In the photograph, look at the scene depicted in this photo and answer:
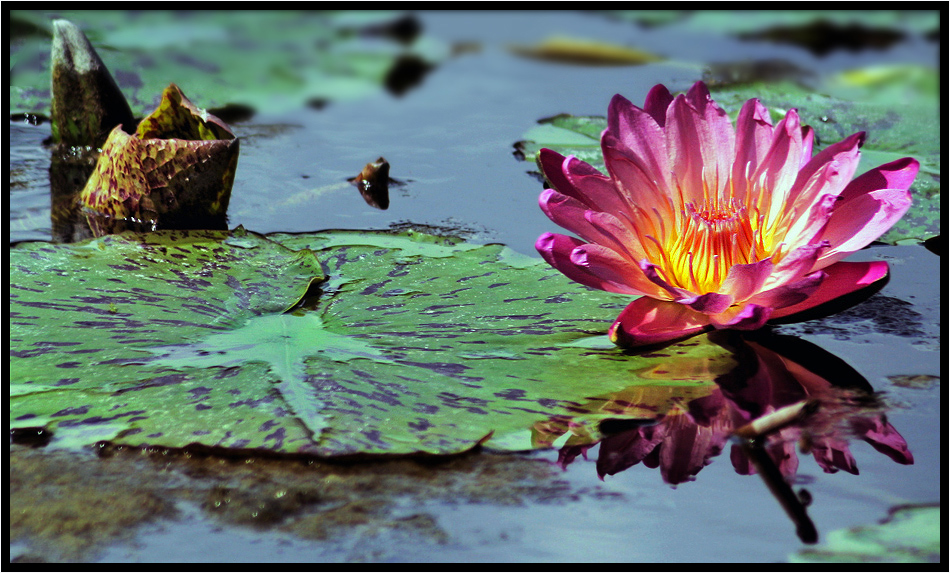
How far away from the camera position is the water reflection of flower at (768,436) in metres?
0.98

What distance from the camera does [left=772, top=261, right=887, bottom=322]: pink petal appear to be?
1.24m

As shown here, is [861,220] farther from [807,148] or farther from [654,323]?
[654,323]

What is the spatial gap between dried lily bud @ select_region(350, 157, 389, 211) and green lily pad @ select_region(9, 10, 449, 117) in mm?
906

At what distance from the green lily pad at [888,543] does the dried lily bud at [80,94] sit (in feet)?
6.71

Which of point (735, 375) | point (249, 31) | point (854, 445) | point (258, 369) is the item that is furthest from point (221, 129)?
point (249, 31)

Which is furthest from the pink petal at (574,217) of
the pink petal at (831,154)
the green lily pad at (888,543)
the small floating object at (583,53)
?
the small floating object at (583,53)

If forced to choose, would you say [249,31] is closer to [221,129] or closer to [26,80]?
[26,80]

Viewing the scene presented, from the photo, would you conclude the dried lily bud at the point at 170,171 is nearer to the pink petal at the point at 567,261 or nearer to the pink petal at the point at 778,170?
the pink petal at the point at 567,261

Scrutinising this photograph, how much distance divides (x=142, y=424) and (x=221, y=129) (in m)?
0.95

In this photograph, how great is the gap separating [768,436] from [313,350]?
67 cm

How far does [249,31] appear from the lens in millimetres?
3545

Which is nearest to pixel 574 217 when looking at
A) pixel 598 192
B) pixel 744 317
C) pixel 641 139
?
pixel 598 192

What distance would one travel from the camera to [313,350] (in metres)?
1.20

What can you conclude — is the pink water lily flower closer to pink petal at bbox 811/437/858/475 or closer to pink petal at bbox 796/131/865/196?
pink petal at bbox 796/131/865/196
